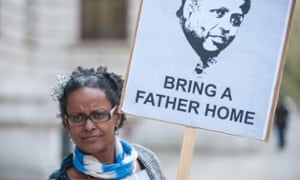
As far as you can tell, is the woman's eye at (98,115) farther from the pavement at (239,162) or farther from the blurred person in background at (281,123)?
the blurred person in background at (281,123)

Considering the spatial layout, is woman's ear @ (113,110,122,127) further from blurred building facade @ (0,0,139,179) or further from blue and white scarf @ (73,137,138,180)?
blurred building facade @ (0,0,139,179)

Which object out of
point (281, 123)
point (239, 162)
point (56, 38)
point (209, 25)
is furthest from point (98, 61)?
point (209, 25)

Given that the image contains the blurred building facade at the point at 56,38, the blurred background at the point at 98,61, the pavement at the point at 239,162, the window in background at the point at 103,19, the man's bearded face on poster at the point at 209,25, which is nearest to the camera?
the man's bearded face on poster at the point at 209,25

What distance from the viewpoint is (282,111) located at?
657 inches

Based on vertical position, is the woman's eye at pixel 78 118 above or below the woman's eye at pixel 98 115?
below

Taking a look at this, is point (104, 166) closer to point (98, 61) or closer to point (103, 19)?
point (98, 61)

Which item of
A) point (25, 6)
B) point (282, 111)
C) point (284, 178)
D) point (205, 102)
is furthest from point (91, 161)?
point (282, 111)

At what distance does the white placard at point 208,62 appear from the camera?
10.1 ft

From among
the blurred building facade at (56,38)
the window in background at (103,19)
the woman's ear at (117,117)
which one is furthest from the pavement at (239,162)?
the woman's ear at (117,117)

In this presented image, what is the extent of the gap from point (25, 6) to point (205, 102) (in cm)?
1217

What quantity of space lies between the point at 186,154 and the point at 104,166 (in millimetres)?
407

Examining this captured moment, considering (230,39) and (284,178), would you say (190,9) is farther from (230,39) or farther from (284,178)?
(284,178)

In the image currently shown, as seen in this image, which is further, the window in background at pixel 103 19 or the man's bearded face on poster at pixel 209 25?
the window in background at pixel 103 19

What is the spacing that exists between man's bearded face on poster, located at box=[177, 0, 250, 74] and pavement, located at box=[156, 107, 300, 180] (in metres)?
7.06
